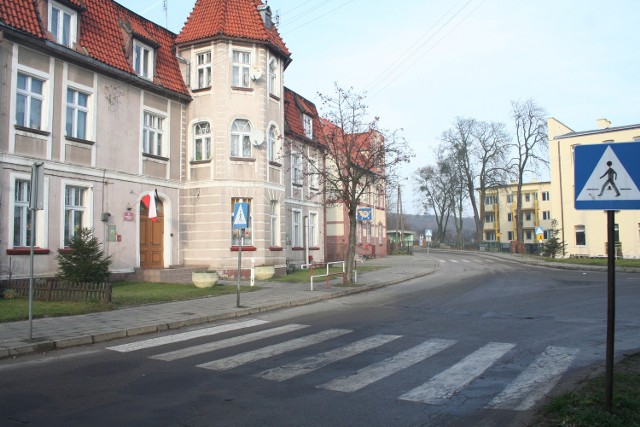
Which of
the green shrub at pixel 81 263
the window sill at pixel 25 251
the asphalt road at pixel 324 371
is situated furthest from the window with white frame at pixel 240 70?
the asphalt road at pixel 324 371

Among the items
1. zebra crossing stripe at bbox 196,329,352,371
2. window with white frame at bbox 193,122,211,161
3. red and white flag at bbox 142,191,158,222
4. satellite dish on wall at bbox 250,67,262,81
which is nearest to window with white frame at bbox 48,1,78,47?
red and white flag at bbox 142,191,158,222

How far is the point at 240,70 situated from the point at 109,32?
19.0ft

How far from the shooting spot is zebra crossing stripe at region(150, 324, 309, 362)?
824 centimetres

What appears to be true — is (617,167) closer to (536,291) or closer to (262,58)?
(536,291)

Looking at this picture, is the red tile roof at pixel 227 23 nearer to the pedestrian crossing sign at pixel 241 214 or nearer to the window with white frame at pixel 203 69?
the window with white frame at pixel 203 69

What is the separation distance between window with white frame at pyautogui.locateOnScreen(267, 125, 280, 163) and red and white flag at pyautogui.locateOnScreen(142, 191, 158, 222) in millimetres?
5942

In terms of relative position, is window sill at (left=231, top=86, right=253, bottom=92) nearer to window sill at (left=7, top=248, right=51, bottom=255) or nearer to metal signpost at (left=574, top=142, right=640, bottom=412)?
window sill at (left=7, top=248, right=51, bottom=255)

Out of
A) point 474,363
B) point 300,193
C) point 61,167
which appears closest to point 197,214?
point 61,167

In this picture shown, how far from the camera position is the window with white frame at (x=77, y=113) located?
718 inches

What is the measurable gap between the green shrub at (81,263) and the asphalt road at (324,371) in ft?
→ 20.7

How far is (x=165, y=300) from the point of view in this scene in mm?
14547

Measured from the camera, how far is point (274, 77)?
2517cm

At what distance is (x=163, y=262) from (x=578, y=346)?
1810 centimetres

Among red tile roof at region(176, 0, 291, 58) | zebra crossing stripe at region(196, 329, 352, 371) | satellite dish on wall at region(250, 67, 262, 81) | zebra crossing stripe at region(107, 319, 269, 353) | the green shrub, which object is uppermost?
red tile roof at region(176, 0, 291, 58)
